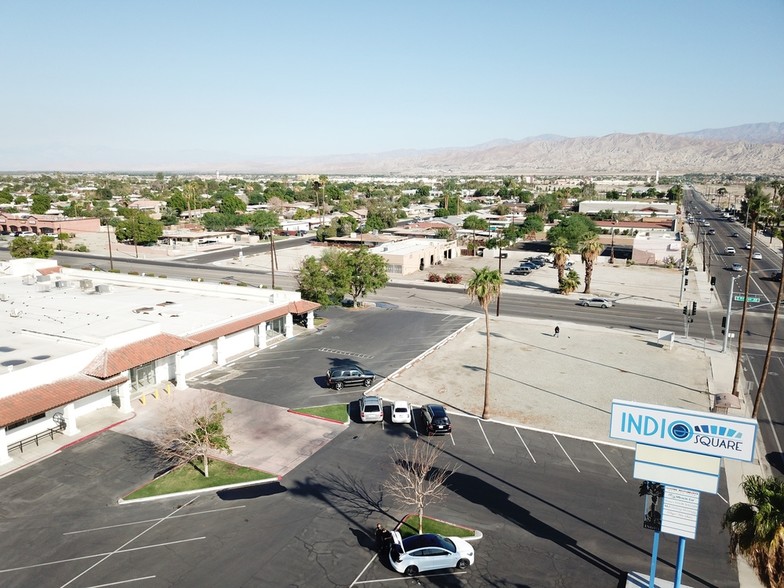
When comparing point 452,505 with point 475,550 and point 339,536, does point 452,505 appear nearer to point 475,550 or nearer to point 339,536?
point 475,550

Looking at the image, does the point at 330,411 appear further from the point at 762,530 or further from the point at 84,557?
the point at 762,530

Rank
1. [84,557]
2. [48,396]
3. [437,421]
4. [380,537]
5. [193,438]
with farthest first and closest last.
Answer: [437,421]
[48,396]
[193,438]
[380,537]
[84,557]

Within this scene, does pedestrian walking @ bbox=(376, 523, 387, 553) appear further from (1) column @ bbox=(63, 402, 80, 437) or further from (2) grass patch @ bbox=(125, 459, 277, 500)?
(1) column @ bbox=(63, 402, 80, 437)

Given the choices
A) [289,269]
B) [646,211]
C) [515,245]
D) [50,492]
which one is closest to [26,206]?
[289,269]

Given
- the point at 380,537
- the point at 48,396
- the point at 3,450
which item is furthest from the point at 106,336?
the point at 380,537

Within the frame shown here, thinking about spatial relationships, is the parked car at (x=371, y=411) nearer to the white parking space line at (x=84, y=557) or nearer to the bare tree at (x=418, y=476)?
the bare tree at (x=418, y=476)
